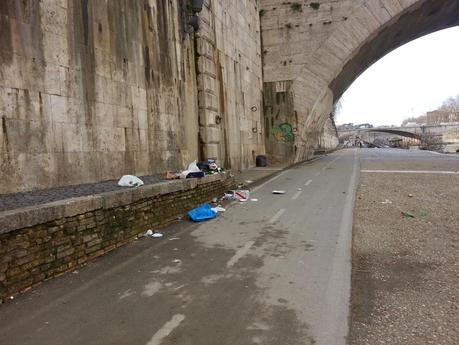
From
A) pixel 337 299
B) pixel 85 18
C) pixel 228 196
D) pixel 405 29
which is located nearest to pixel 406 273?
pixel 337 299

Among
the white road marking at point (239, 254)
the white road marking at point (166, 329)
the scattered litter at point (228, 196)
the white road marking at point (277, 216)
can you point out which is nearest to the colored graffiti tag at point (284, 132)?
the scattered litter at point (228, 196)

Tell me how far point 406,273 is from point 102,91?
735cm

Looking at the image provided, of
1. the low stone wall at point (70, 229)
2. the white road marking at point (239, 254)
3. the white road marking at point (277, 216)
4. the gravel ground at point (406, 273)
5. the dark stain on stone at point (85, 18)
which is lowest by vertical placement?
the gravel ground at point (406, 273)

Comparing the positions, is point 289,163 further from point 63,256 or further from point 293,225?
point 63,256

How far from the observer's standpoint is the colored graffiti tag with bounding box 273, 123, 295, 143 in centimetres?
2672

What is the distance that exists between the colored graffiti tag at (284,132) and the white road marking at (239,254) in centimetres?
2043

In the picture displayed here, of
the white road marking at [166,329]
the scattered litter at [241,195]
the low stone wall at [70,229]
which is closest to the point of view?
the white road marking at [166,329]

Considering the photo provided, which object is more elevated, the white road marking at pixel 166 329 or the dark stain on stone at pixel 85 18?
the dark stain on stone at pixel 85 18

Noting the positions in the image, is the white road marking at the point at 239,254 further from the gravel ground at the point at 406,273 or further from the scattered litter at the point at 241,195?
the scattered litter at the point at 241,195

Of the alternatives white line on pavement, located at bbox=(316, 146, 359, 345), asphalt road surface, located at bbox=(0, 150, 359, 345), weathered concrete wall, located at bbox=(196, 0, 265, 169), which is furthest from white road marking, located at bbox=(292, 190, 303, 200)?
white line on pavement, located at bbox=(316, 146, 359, 345)

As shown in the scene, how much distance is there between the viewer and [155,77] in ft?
38.3

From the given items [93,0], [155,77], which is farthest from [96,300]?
[155,77]

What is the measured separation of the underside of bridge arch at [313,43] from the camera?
81.3 feet

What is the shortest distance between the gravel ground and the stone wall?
19.0ft
